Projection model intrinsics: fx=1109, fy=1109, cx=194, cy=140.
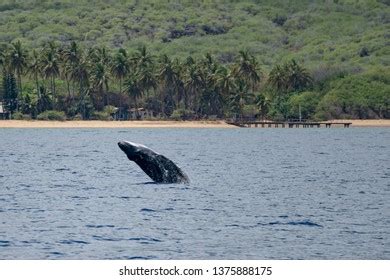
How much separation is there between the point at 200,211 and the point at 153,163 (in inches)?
128

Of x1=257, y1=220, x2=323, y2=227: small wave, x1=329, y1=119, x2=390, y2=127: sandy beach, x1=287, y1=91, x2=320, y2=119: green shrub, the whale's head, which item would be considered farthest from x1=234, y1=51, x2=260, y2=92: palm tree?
x1=257, y1=220, x2=323, y2=227: small wave

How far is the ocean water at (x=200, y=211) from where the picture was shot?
3691 centimetres

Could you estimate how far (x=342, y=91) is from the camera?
192625mm

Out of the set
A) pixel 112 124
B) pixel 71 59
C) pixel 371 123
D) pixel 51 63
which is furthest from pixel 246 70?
pixel 51 63

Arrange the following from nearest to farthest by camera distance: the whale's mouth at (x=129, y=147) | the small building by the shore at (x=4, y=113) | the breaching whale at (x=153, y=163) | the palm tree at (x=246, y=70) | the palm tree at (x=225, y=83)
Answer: the whale's mouth at (x=129, y=147) < the breaching whale at (x=153, y=163) < the small building by the shore at (x=4, y=113) < the palm tree at (x=225, y=83) < the palm tree at (x=246, y=70)

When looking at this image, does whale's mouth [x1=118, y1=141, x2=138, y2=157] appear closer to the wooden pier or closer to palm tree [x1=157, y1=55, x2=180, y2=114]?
palm tree [x1=157, y1=55, x2=180, y2=114]

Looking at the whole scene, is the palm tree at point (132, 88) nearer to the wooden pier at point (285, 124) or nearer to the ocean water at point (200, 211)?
the wooden pier at point (285, 124)

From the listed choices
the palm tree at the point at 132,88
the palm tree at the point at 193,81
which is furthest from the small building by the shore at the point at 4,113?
the palm tree at the point at 193,81

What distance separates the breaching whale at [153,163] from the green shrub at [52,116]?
127m

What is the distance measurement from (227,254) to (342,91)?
522 ft

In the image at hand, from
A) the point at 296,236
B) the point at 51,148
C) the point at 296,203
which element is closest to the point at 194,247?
the point at 296,236

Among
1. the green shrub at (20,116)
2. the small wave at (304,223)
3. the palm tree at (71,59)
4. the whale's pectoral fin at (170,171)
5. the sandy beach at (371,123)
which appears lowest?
the sandy beach at (371,123)

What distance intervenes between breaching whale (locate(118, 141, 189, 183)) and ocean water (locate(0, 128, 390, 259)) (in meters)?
0.71

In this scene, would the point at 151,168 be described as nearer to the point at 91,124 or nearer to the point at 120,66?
the point at 91,124
